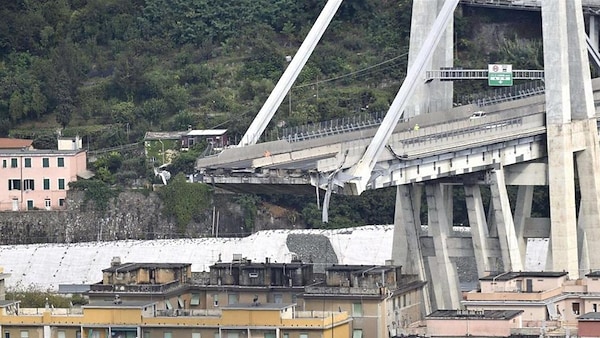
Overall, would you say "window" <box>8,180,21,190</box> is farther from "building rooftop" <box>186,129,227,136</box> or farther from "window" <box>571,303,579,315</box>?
"window" <box>571,303,579,315</box>

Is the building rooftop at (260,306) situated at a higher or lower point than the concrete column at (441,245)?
lower

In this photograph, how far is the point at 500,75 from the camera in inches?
3848

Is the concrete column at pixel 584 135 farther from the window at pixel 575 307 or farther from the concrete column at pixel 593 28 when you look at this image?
the concrete column at pixel 593 28

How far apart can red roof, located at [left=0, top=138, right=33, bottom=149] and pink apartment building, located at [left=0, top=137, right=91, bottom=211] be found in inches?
1.6

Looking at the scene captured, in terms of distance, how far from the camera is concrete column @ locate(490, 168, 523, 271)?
307 ft

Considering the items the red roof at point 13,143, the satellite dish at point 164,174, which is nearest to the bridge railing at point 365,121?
the satellite dish at point 164,174

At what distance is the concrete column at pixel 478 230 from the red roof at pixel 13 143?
32346 mm

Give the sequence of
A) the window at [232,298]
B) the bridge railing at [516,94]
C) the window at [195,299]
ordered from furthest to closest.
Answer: the bridge railing at [516,94] → the window at [195,299] → the window at [232,298]

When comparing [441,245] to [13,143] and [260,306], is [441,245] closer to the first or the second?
[260,306]

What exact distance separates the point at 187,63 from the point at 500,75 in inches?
1293

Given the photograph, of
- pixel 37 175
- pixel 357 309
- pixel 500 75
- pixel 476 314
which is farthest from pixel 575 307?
pixel 37 175

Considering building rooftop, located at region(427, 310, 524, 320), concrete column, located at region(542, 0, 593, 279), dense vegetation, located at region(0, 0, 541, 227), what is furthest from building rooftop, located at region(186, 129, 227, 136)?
building rooftop, located at region(427, 310, 524, 320)

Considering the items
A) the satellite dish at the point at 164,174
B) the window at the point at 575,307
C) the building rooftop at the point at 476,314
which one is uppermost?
the satellite dish at the point at 164,174

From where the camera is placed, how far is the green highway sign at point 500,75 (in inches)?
3839
